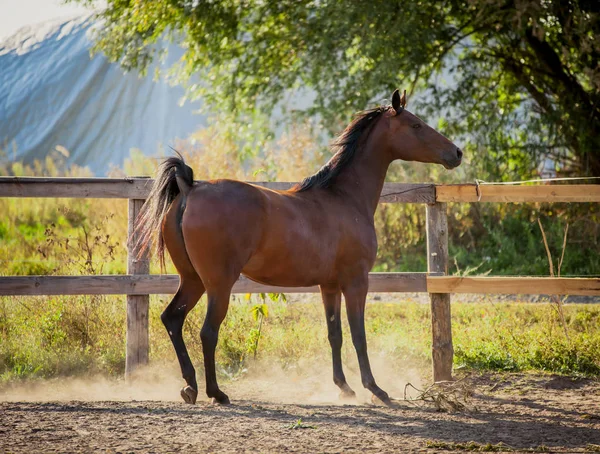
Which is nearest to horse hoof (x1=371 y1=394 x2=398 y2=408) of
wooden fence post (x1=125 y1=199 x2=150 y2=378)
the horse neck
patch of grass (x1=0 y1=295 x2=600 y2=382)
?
patch of grass (x1=0 y1=295 x2=600 y2=382)

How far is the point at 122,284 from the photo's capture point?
5730 mm

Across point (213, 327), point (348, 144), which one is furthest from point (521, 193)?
point (213, 327)

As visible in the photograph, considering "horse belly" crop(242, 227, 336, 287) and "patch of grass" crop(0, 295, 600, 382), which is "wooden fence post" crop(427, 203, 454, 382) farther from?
"horse belly" crop(242, 227, 336, 287)

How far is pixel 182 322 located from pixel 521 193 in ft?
9.75

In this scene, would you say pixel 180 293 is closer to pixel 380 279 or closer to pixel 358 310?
pixel 358 310

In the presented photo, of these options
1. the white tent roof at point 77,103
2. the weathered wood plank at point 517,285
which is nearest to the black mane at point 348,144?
the weathered wood plank at point 517,285

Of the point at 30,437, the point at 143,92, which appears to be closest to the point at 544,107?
the point at 30,437

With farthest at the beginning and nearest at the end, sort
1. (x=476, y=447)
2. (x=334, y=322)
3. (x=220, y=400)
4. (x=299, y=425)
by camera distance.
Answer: (x=334, y=322) < (x=220, y=400) < (x=299, y=425) < (x=476, y=447)

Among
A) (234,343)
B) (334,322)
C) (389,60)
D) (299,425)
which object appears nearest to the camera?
(299,425)

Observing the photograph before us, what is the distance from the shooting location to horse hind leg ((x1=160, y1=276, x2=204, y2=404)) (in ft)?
16.1

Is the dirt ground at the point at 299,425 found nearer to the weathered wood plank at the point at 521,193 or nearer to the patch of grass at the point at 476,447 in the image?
the patch of grass at the point at 476,447

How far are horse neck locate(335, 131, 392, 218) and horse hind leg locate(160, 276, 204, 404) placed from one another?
144cm

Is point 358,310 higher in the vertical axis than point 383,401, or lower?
higher

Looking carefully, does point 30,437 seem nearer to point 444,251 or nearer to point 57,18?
point 444,251
